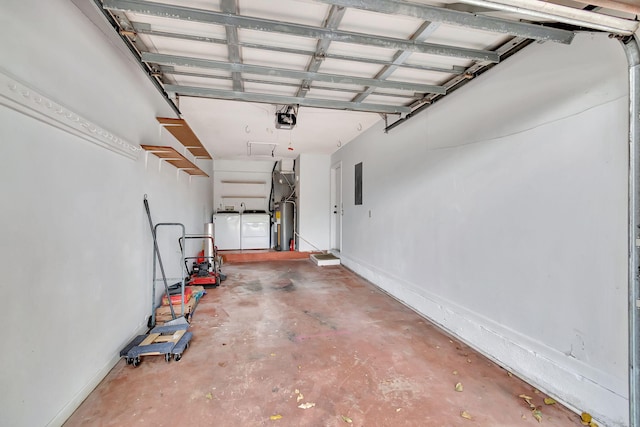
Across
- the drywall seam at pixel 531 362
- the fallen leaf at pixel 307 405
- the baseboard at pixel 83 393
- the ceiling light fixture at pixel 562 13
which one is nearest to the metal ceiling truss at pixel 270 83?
the ceiling light fixture at pixel 562 13

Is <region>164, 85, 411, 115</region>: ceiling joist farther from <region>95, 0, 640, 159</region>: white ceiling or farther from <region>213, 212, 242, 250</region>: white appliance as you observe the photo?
<region>213, 212, 242, 250</region>: white appliance

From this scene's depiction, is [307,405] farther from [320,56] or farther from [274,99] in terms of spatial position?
[274,99]

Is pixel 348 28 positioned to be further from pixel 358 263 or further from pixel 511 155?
pixel 358 263

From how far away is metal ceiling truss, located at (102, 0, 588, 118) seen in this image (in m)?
1.62

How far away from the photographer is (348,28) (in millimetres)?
1948

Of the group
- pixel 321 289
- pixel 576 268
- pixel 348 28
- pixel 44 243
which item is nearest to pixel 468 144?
pixel 576 268

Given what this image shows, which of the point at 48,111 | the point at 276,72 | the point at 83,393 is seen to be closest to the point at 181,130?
the point at 276,72

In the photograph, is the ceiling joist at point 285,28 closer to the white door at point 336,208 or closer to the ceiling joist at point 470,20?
the ceiling joist at point 470,20

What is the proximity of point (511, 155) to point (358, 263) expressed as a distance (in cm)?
343

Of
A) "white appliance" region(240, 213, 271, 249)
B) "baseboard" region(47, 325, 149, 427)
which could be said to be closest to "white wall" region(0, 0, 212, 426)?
"baseboard" region(47, 325, 149, 427)

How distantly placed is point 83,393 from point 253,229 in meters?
5.48

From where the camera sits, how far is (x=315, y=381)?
1932 millimetres

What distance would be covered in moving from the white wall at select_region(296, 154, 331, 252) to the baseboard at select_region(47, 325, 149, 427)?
478 centimetres

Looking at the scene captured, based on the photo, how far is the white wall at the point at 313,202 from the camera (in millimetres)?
6793
